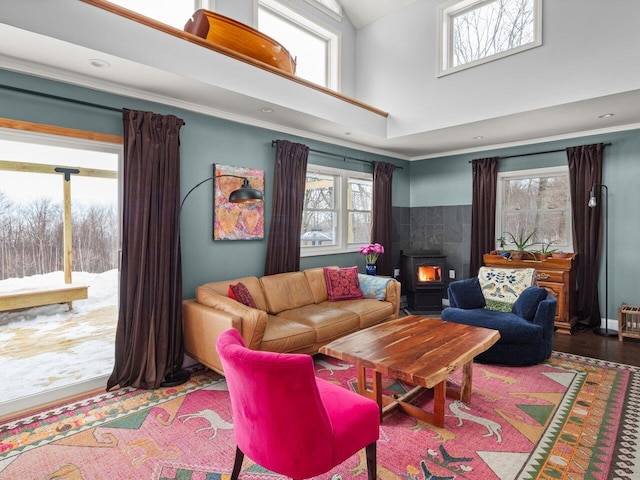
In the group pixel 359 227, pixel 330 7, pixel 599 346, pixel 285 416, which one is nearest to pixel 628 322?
pixel 599 346

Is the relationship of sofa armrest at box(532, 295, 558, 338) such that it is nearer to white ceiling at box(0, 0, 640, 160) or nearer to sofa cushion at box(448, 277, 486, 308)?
sofa cushion at box(448, 277, 486, 308)

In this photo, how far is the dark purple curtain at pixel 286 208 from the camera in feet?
14.4

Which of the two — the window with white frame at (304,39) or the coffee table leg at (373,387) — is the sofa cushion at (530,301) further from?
the window with white frame at (304,39)

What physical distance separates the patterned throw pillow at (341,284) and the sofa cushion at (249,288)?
3.06ft

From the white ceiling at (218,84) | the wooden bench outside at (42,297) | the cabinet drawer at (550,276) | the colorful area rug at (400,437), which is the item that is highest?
the white ceiling at (218,84)

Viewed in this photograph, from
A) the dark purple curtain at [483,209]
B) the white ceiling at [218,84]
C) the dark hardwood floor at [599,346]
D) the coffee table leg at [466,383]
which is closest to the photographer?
the white ceiling at [218,84]

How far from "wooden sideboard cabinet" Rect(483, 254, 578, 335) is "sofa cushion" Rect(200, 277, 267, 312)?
343cm

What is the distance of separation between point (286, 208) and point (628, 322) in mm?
4234

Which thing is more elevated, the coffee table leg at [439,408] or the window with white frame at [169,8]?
the window with white frame at [169,8]

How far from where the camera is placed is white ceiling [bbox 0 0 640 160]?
7.97 ft

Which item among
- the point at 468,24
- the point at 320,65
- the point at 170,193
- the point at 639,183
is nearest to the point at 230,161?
the point at 170,193

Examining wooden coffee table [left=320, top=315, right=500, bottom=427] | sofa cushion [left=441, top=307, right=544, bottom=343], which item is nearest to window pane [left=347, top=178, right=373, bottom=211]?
sofa cushion [left=441, top=307, right=544, bottom=343]

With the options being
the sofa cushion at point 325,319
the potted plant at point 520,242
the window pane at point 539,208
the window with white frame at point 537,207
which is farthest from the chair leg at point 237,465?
the window pane at point 539,208

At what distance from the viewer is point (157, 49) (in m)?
2.80
